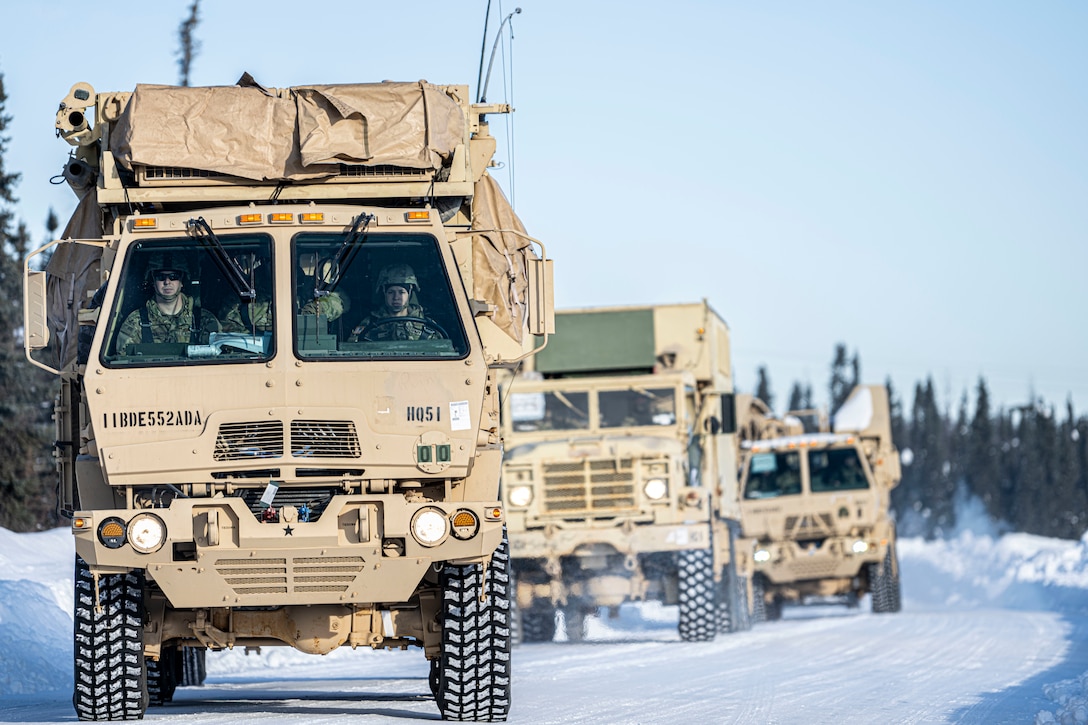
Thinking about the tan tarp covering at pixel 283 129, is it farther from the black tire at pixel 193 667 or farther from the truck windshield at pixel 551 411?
the truck windshield at pixel 551 411

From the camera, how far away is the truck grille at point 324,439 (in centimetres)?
981

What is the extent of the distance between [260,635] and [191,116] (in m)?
3.17

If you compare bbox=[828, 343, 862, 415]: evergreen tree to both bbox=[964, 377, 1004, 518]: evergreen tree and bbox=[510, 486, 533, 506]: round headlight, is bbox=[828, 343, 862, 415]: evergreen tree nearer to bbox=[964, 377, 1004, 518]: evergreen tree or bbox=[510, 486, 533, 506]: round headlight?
bbox=[964, 377, 1004, 518]: evergreen tree

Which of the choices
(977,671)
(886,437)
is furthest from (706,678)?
(886,437)

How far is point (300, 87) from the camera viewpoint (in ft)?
35.7

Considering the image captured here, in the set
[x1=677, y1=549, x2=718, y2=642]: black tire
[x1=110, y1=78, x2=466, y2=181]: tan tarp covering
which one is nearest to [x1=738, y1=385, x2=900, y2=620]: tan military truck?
[x1=677, y1=549, x2=718, y2=642]: black tire

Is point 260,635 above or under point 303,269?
under

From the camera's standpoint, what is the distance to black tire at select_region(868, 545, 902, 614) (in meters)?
28.7

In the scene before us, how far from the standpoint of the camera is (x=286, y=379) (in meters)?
9.86

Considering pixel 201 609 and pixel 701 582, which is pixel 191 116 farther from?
pixel 701 582

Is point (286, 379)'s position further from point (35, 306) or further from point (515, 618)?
point (515, 618)

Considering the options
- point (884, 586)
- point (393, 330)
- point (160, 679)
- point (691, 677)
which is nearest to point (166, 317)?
point (393, 330)

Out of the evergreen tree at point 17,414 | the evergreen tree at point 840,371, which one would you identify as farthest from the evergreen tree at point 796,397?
the evergreen tree at point 17,414

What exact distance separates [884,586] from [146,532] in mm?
20830
